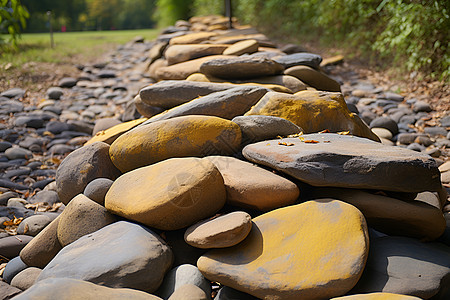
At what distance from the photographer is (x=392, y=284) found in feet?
5.41

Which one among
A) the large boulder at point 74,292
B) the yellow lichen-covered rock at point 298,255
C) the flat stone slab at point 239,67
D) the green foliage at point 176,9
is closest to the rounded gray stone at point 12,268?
the large boulder at point 74,292

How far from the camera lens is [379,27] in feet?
22.5

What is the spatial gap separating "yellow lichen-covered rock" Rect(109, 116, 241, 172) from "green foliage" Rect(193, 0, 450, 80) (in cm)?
362

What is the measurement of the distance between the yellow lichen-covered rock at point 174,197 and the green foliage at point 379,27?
4.03 metres

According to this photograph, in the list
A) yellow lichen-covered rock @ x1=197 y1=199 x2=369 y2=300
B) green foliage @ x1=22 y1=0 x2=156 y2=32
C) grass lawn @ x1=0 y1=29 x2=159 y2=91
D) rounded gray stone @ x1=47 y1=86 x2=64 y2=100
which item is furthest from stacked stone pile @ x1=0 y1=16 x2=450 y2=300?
green foliage @ x1=22 y1=0 x2=156 y2=32

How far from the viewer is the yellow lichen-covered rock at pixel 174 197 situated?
1.95 metres

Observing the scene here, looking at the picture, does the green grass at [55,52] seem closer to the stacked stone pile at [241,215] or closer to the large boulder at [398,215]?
the stacked stone pile at [241,215]

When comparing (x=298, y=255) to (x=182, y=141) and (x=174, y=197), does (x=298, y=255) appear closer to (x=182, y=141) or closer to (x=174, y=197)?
(x=174, y=197)

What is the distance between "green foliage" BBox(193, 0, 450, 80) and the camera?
5.15 meters

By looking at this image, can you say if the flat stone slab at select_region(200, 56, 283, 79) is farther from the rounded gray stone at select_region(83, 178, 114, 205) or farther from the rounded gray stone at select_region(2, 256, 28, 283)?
the rounded gray stone at select_region(2, 256, 28, 283)

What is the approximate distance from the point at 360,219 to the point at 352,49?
255 inches

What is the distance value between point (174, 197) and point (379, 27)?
6.20m

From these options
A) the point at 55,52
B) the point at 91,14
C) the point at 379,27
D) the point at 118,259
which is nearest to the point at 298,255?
the point at 118,259

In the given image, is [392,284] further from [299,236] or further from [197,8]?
[197,8]
